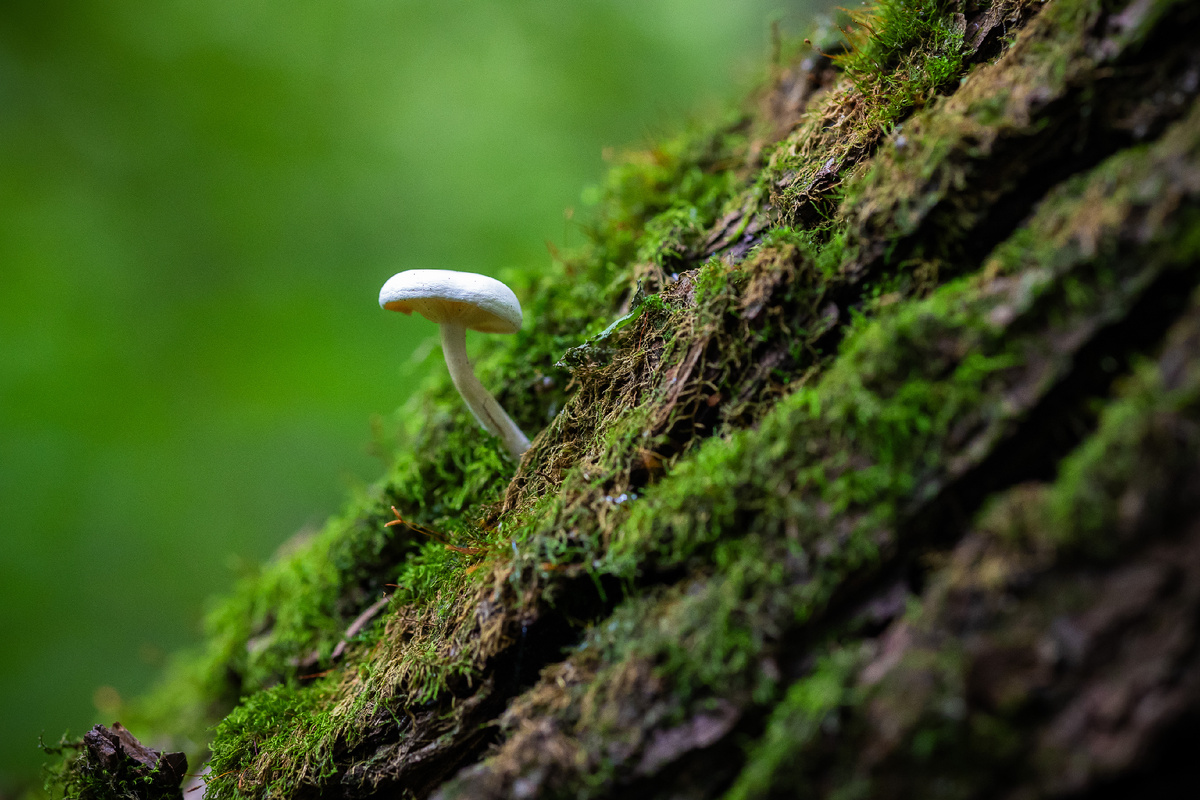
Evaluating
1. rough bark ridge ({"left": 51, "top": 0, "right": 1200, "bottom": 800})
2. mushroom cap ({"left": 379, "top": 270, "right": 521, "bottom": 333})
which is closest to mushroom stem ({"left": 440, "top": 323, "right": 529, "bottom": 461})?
mushroom cap ({"left": 379, "top": 270, "right": 521, "bottom": 333})

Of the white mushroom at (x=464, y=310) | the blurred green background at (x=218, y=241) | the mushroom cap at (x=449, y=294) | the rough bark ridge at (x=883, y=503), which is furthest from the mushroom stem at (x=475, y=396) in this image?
the blurred green background at (x=218, y=241)

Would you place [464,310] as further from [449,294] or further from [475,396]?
[475,396]

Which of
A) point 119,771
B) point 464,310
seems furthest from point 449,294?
point 119,771

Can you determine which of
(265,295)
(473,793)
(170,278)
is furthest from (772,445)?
(170,278)

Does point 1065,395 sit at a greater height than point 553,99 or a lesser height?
lesser

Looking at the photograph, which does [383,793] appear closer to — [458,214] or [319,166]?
[458,214]

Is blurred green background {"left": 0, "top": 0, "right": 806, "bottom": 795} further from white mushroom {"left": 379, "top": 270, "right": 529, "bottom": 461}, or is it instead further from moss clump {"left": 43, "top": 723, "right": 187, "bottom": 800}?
moss clump {"left": 43, "top": 723, "right": 187, "bottom": 800}
